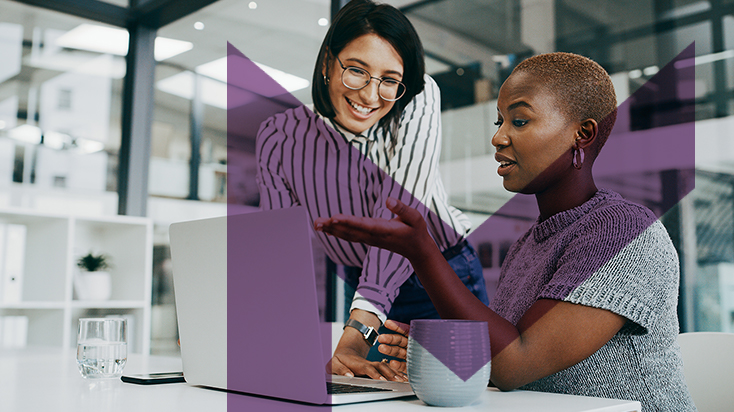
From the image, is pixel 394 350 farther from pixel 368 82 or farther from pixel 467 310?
pixel 368 82

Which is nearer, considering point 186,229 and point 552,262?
point 186,229

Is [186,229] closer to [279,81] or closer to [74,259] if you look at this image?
[279,81]

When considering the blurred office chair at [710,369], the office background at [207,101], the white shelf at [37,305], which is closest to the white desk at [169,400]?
the blurred office chair at [710,369]

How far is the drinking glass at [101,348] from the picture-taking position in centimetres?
105

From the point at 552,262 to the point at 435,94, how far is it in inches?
52.5

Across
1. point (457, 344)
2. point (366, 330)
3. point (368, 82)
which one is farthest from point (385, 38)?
point (457, 344)

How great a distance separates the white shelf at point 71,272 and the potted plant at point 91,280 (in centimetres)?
3

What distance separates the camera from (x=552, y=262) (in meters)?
1.06

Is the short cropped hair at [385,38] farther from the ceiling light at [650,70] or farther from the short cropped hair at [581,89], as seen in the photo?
the short cropped hair at [581,89]

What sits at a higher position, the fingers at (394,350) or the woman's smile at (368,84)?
the woman's smile at (368,84)

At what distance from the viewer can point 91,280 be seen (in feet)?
10.2

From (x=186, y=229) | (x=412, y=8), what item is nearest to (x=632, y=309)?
(x=186, y=229)

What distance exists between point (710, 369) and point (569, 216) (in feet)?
1.60

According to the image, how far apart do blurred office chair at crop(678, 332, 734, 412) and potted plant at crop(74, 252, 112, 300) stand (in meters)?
2.80
